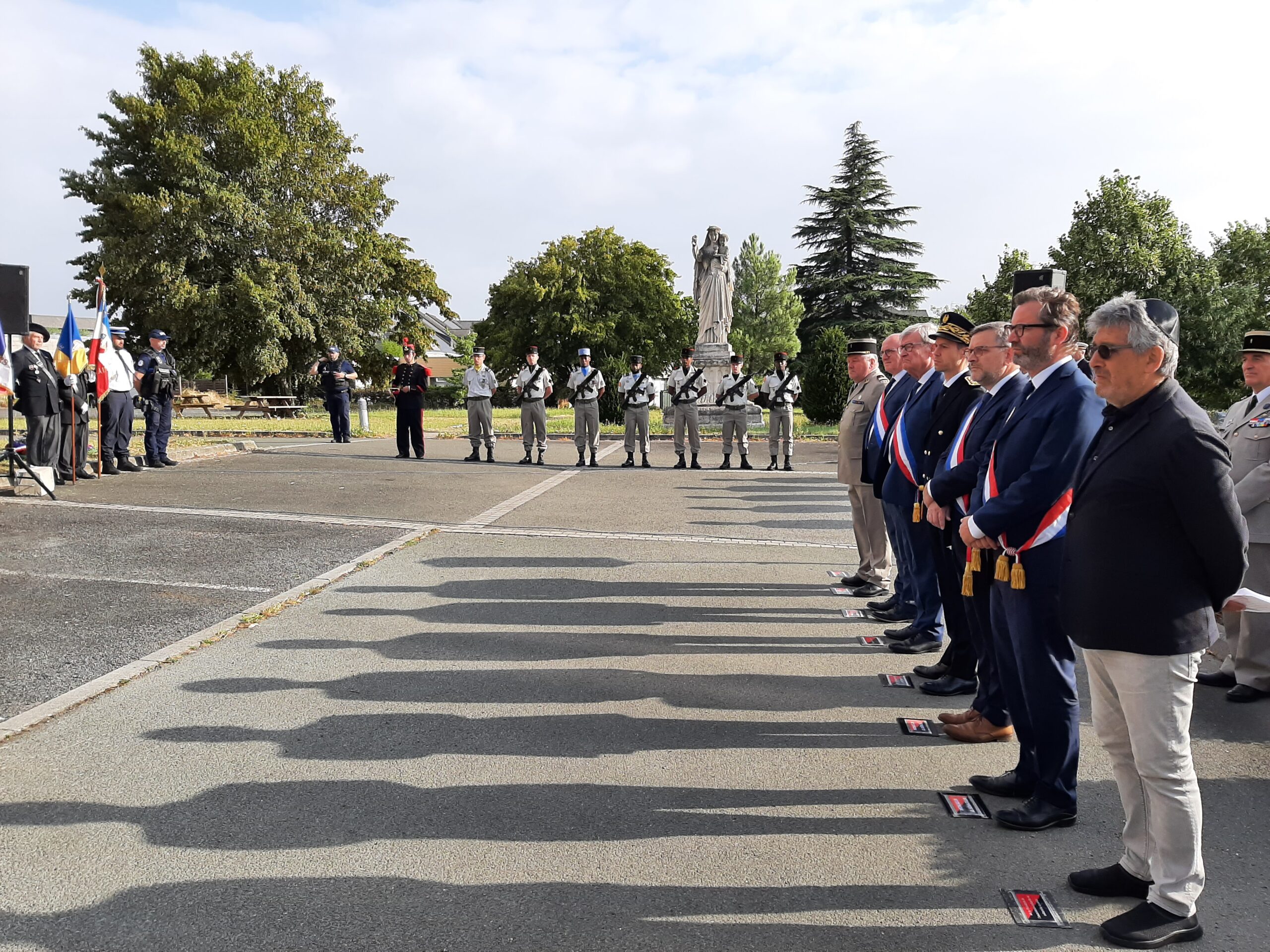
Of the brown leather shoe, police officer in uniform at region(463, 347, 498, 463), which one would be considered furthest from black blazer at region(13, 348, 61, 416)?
the brown leather shoe

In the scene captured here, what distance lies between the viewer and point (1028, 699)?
12.7ft

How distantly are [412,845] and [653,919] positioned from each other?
3.16 feet

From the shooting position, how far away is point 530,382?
1908 cm

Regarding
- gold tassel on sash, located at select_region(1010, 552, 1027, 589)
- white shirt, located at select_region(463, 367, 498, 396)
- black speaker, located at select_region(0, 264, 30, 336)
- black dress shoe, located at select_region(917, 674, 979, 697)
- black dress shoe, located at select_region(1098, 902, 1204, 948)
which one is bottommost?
black dress shoe, located at select_region(1098, 902, 1204, 948)

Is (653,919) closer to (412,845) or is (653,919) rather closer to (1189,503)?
(412,845)

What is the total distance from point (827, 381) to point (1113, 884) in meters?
27.9

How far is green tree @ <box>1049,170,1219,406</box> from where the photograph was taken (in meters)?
35.2

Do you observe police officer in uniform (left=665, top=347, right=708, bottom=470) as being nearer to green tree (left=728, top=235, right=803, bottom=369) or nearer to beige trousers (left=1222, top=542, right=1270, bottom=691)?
beige trousers (left=1222, top=542, right=1270, bottom=691)

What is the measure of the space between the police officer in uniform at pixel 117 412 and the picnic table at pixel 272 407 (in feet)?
62.6

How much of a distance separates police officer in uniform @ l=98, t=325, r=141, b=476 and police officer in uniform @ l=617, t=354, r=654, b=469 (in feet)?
27.8

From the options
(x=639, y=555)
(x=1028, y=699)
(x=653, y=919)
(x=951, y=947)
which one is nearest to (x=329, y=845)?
(x=653, y=919)

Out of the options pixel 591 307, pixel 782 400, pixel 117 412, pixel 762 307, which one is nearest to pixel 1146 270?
pixel 782 400

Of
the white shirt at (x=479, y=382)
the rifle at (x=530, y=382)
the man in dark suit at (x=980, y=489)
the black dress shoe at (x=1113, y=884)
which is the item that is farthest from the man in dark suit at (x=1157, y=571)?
the white shirt at (x=479, y=382)

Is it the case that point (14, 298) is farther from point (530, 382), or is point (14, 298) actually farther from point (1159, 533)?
point (1159, 533)
